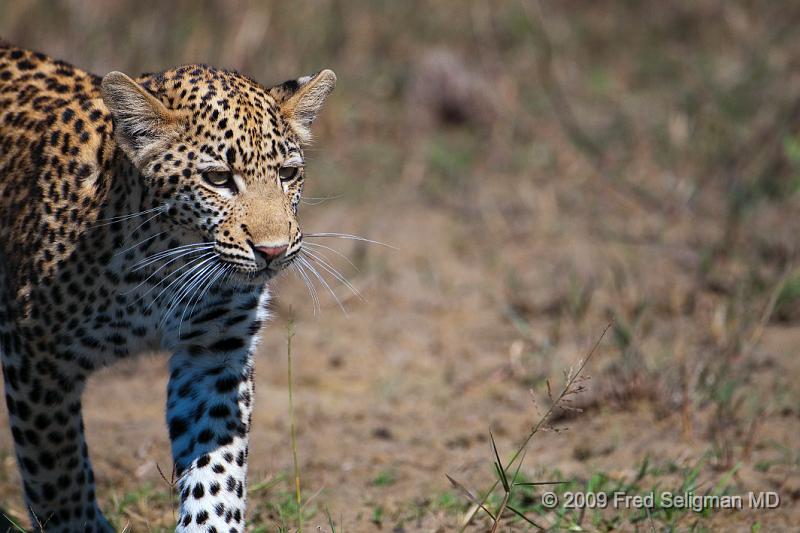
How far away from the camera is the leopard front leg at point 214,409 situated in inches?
165

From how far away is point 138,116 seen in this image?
13.2 ft

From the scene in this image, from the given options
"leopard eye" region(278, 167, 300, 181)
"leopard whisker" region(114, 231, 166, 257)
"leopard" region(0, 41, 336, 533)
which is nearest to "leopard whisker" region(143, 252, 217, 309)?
"leopard" region(0, 41, 336, 533)

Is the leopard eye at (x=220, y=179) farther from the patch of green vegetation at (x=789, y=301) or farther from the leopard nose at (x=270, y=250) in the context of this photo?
the patch of green vegetation at (x=789, y=301)

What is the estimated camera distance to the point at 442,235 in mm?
8227

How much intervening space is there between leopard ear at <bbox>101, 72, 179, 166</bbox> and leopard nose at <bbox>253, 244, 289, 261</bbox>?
1.68 ft

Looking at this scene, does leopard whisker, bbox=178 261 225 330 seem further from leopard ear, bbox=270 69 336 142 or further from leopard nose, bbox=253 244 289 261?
leopard ear, bbox=270 69 336 142

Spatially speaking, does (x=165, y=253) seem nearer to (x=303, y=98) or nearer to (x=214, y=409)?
(x=214, y=409)

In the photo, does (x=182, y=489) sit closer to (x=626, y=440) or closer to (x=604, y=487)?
(x=604, y=487)

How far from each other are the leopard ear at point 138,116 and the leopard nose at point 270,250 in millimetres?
511

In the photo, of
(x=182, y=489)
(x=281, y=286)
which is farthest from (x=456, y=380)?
(x=182, y=489)

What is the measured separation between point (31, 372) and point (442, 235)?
4274mm

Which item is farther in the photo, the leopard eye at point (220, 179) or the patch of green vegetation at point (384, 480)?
the patch of green vegetation at point (384, 480)

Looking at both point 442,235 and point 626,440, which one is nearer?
point 626,440

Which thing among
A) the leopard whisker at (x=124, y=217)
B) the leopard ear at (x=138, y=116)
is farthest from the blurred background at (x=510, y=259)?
the leopard ear at (x=138, y=116)
